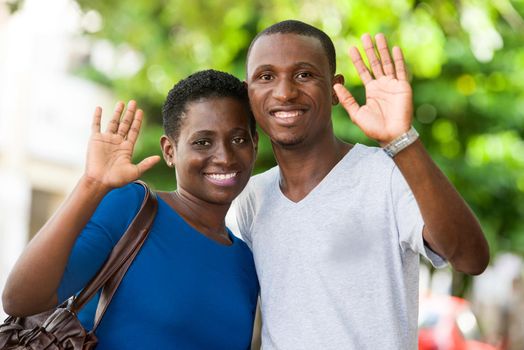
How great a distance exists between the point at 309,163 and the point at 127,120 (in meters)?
0.82

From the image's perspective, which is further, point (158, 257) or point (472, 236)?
point (158, 257)

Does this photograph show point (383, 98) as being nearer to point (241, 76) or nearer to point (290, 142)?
point (290, 142)

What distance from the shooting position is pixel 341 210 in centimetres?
367

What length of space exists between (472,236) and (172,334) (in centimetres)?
122

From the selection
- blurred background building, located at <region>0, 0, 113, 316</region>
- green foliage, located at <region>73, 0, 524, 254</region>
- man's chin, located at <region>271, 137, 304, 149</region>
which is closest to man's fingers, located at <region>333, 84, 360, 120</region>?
man's chin, located at <region>271, 137, 304, 149</region>

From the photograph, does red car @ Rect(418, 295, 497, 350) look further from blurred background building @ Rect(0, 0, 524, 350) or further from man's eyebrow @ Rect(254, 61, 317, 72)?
man's eyebrow @ Rect(254, 61, 317, 72)

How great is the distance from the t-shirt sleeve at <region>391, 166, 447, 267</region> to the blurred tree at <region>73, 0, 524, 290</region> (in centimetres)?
499

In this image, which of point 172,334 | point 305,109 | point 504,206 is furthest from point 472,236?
point 504,206

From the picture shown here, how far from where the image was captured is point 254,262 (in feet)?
13.5

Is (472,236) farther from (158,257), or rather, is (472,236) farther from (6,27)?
(6,27)

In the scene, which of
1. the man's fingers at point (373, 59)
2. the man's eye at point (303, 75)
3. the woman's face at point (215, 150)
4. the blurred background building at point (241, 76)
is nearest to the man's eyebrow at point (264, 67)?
the man's eye at point (303, 75)

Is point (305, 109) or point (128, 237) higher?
point (305, 109)

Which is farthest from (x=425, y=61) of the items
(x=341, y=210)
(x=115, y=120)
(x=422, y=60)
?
(x=115, y=120)

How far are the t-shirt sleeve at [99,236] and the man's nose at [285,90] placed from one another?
68 cm
